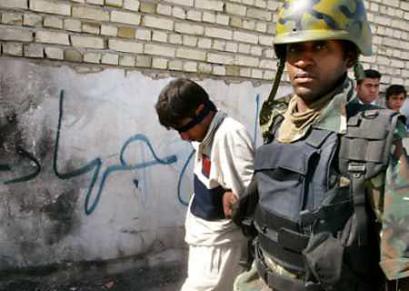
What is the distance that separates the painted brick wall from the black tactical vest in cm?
208

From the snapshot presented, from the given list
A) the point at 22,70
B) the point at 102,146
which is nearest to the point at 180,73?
the point at 102,146

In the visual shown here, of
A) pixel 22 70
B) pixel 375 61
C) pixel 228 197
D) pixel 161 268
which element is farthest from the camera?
pixel 375 61

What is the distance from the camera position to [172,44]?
342 cm

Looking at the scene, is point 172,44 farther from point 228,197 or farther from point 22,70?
point 228,197

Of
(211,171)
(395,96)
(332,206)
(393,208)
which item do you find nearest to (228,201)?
(211,171)

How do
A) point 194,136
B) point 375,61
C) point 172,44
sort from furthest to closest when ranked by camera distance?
1. point 375,61
2. point 172,44
3. point 194,136

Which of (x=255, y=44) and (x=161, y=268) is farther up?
(x=255, y=44)

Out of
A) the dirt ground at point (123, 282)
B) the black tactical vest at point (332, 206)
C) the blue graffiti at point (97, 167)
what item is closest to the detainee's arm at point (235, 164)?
the black tactical vest at point (332, 206)

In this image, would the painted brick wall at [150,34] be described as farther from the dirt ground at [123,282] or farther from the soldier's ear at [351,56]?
the soldier's ear at [351,56]

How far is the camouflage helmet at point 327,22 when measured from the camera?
1.38m

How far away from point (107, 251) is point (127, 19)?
1.72 meters

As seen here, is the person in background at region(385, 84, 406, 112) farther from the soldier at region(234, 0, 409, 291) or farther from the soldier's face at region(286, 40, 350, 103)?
the soldier's face at region(286, 40, 350, 103)

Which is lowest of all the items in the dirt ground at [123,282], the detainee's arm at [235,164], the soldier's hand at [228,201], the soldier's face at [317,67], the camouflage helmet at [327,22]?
the dirt ground at [123,282]

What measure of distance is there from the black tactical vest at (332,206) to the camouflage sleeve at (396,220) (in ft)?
0.12
